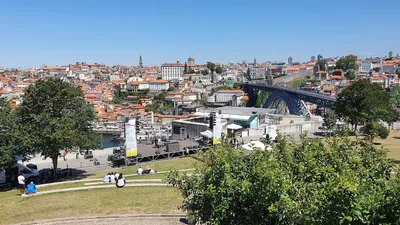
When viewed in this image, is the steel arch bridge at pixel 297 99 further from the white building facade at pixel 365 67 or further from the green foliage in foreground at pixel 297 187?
the white building facade at pixel 365 67

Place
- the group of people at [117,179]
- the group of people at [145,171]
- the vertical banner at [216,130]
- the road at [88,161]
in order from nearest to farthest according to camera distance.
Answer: the group of people at [117,179]
the group of people at [145,171]
the road at [88,161]
the vertical banner at [216,130]

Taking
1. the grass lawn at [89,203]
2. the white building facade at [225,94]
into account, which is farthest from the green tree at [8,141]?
the white building facade at [225,94]

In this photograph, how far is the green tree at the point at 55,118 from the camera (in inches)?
701

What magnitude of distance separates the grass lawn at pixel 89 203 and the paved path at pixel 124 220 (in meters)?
0.37

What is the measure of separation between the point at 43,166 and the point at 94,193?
35.1 ft

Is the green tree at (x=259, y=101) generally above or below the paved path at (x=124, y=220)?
below

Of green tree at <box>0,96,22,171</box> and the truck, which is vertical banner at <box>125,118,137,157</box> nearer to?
the truck

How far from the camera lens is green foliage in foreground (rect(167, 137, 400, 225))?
5.86 metres

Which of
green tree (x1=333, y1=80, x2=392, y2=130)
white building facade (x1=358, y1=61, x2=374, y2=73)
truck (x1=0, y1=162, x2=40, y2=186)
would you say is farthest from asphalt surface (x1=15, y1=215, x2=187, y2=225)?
white building facade (x1=358, y1=61, x2=374, y2=73)

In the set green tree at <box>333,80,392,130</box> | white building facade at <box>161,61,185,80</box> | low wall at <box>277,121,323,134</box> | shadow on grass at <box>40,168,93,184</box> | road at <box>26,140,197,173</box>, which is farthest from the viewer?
white building facade at <box>161,61,185,80</box>

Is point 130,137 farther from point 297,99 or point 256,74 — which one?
point 256,74

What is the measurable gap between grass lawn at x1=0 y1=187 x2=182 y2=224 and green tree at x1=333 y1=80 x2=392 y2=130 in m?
23.2

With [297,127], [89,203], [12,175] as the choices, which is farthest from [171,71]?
[89,203]

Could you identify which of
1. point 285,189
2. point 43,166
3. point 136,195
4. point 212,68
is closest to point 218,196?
point 285,189
